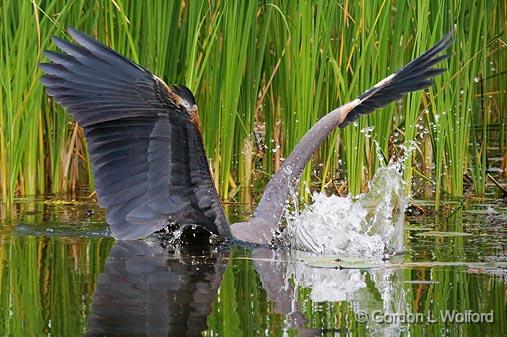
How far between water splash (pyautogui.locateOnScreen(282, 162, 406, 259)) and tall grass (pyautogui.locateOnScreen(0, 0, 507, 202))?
672mm

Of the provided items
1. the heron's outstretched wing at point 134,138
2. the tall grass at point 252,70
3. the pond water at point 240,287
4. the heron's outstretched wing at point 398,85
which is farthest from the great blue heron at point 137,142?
the tall grass at point 252,70

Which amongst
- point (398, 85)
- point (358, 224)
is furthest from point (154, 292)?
point (398, 85)

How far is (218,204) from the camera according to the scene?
5664 mm

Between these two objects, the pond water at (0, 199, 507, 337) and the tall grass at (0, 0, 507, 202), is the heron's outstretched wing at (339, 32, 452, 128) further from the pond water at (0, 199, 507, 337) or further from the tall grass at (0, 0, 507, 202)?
the pond water at (0, 199, 507, 337)

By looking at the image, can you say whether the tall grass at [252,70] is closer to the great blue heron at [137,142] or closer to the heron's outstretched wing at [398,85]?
the heron's outstretched wing at [398,85]

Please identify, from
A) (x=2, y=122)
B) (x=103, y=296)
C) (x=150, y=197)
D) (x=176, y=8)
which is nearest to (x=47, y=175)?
(x=2, y=122)

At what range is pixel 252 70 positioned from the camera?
714cm

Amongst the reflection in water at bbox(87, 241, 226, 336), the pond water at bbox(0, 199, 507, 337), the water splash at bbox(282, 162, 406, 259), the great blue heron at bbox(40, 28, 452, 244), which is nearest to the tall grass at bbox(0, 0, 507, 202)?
the water splash at bbox(282, 162, 406, 259)

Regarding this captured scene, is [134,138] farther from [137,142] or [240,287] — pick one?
[240,287]

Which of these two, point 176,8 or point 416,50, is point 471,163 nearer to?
point 416,50

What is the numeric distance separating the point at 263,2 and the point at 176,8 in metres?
0.68

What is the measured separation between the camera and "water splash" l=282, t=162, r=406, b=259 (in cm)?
568

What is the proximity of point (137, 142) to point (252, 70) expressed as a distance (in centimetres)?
185

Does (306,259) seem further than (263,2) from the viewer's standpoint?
No
